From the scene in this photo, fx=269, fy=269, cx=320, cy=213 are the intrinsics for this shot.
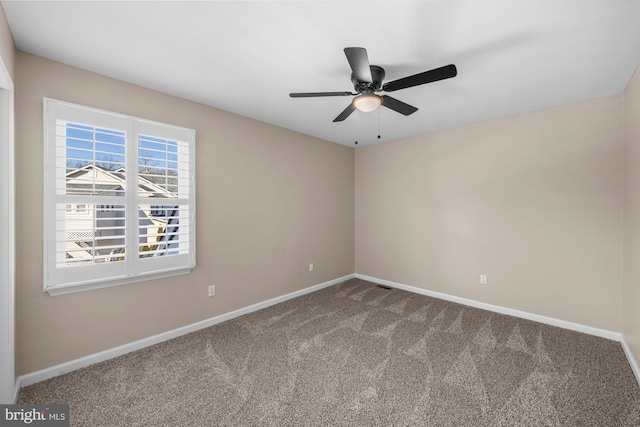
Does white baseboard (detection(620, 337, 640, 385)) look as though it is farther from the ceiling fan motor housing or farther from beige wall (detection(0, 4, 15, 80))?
beige wall (detection(0, 4, 15, 80))

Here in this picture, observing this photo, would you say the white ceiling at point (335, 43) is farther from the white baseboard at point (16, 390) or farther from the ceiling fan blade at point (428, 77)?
the white baseboard at point (16, 390)

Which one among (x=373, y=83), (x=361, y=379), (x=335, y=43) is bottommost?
(x=361, y=379)

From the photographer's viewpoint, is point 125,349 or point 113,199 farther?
point 125,349

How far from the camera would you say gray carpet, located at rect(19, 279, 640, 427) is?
1.78 metres

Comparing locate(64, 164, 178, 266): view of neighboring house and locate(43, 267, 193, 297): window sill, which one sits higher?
locate(64, 164, 178, 266): view of neighboring house

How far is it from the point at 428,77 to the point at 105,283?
3.10 metres

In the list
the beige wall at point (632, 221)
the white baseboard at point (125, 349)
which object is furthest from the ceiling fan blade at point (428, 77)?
the white baseboard at point (125, 349)

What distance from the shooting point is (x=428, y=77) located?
1.82 m

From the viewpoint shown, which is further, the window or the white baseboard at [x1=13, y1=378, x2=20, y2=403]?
the window

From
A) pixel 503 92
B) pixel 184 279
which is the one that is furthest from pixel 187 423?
pixel 503 92

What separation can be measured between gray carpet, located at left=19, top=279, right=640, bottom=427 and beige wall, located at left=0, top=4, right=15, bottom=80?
7.53 ft

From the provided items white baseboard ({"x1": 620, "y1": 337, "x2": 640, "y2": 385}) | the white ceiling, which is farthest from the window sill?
white baseboard ({"x1": 620, "y1": 337, "x2": 640, "y2": 385})

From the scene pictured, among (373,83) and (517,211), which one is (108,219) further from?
(517,211)

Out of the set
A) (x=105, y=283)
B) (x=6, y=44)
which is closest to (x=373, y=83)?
(x=6, y=44)
